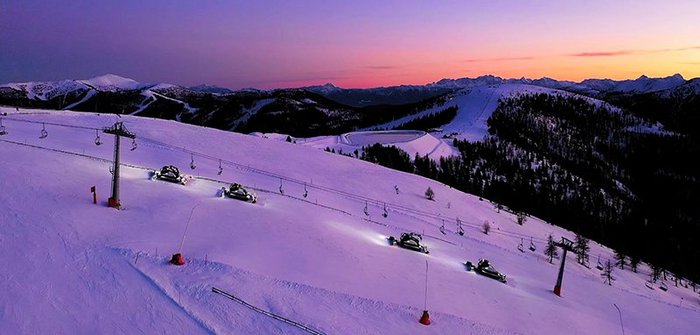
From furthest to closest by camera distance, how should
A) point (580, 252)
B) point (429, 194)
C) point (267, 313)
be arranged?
point (580, 252) → point (429, 194) → point (267, 313)

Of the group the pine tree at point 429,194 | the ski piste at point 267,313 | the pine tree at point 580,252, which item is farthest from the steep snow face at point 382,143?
the ski piste at point 267,313

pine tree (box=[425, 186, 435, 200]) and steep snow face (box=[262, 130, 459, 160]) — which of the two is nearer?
pine tree (box=[425, 186, 435, 200])

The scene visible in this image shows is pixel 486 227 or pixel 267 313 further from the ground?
pixel 267 313

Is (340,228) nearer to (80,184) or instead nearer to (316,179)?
(80,184)

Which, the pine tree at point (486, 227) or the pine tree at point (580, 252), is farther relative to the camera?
the pine tree at point (580, 252)

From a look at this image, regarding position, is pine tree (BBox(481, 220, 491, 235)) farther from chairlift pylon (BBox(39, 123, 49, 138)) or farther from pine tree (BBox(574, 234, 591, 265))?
chairlift pylon (BBox(39, 123, 49, 138))

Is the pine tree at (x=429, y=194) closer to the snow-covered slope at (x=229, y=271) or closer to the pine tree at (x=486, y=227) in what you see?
the pine tree at (x=486, y=227)

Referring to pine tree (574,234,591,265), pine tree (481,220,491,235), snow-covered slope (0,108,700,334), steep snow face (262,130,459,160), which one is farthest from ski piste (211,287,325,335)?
steep snow face (262,130,459,160)

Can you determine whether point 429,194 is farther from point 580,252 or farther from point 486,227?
point 580,252

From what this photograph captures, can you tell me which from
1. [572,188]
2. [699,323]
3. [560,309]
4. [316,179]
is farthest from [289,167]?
[572,188]

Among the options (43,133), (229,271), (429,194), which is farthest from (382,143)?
(229,271)
